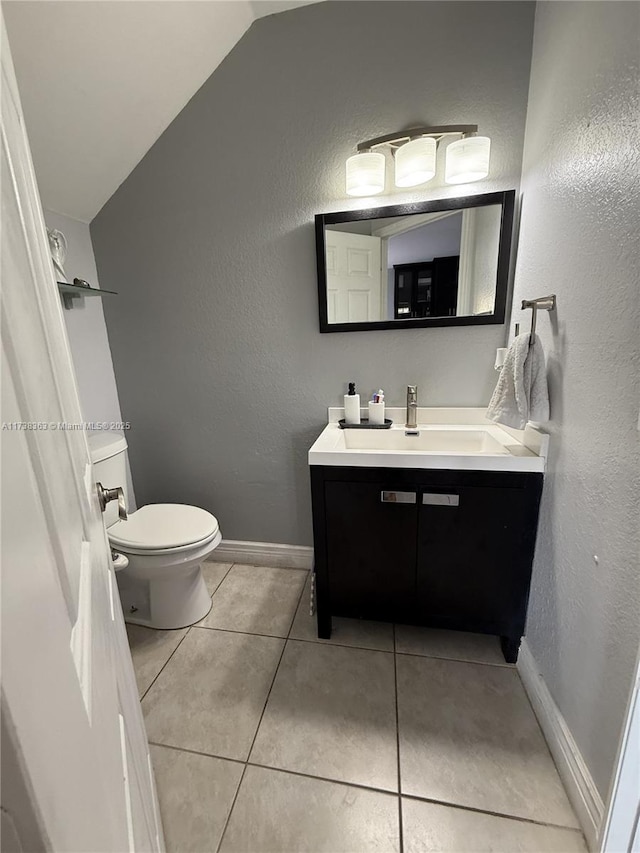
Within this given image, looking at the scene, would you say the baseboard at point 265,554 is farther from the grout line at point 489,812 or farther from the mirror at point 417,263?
the mirror at point 417,263

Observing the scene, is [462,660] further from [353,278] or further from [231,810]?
[353,278]

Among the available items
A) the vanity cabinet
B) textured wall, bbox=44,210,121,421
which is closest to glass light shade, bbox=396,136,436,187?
the vanity cabinet

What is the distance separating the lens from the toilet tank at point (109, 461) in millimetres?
1544

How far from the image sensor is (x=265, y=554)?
1994mm

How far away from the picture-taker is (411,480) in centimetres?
126

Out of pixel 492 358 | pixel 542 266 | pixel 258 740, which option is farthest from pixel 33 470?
pixel 492 358

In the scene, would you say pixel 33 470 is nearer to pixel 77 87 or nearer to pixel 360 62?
pixel 77 87

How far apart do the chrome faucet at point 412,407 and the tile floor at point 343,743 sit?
0.87m

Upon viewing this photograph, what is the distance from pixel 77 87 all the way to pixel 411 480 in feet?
5.84

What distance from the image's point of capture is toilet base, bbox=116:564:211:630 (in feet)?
5.10

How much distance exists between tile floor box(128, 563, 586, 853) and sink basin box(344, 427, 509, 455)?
766 mm

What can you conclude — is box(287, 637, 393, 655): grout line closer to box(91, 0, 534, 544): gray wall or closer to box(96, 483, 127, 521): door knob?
box(91, 0, 534, 544): gray wall

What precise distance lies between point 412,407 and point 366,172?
0.94m

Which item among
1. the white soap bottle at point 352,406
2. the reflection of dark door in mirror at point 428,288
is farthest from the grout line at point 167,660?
the reflection of dark door in mirror at point 428,288
